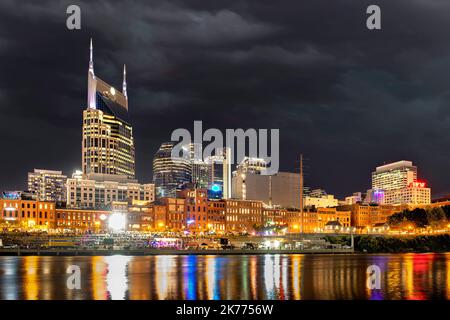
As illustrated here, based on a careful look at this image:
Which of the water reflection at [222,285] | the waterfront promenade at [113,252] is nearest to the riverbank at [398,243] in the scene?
the waterfront promenade at [113,252]

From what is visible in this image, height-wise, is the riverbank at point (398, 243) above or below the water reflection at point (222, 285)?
below

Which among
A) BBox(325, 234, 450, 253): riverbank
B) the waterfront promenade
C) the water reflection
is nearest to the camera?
the water reflection

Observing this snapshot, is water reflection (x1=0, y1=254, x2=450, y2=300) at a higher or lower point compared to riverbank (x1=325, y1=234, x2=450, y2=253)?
higher

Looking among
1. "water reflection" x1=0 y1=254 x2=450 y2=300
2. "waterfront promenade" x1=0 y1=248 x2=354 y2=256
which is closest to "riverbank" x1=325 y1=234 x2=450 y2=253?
"waterfront promenade" x1=0 y1=248 x2=354 y2=256

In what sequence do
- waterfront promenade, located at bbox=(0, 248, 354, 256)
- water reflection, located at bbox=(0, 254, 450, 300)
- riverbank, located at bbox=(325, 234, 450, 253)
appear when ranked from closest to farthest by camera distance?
water reflection, located at bbox=(0, 254, 450, 300)
waterfront promenade, located at bbox=(0, 248, 354, 256)
riverbank, located at bbox=(325, 234, 450, 253)

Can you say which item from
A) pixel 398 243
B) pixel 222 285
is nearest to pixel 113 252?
pixel 222 285

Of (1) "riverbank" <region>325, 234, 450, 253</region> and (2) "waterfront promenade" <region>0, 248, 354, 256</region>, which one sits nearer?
(2) "waterfront promenade" <region>0, 248, 354, 256</region>

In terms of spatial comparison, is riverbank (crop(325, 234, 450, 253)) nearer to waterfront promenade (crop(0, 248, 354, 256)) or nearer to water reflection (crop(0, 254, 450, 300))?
waterfront promenade (crop(0, 248, 354, 256))

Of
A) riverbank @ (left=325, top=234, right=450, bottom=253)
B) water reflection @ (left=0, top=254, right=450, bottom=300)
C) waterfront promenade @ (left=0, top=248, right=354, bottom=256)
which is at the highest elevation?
water reflection @ (left=0, top=254, right=450, bottom=300)

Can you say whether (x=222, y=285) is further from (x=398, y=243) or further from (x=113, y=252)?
(x=398, y=243)

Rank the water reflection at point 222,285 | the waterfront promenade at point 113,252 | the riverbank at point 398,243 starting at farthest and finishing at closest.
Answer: the riverbank at point 398,243, the waterfront promenade at point 113,252, the water reflection at point 222,285

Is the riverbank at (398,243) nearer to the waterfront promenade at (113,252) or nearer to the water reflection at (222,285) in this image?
the waterfront promenade at (113,252)
